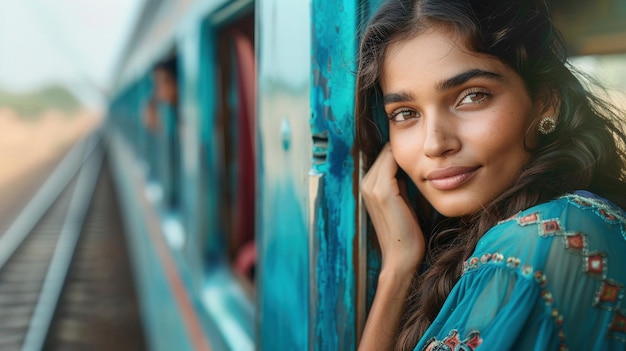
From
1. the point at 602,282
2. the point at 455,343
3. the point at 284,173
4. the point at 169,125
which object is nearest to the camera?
the point at 602,282

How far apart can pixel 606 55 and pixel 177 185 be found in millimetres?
4508

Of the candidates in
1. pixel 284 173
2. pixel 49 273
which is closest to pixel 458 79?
pixel 284 173

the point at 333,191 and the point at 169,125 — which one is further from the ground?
the point at 333,191

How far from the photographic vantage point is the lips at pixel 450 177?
880 millimetres

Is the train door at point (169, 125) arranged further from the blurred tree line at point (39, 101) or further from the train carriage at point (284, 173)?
the blurred tree line at point (39, 101)

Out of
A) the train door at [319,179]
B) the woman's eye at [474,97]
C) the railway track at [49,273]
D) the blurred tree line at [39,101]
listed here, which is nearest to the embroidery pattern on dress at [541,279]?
the woman's eye at [474,97]

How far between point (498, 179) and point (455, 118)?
108 mm

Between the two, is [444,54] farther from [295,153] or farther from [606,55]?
[295,153]

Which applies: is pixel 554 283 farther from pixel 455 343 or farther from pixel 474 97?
pixel 474 97

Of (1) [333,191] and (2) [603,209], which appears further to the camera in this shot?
(1) [333,191]

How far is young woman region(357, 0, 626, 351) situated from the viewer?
746mm

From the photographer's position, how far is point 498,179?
856 millimetres

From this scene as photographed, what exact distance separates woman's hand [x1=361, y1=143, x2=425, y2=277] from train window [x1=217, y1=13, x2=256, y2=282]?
168cm

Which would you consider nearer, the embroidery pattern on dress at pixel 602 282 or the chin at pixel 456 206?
the embroidery pattern on dress at pixel 602 282
